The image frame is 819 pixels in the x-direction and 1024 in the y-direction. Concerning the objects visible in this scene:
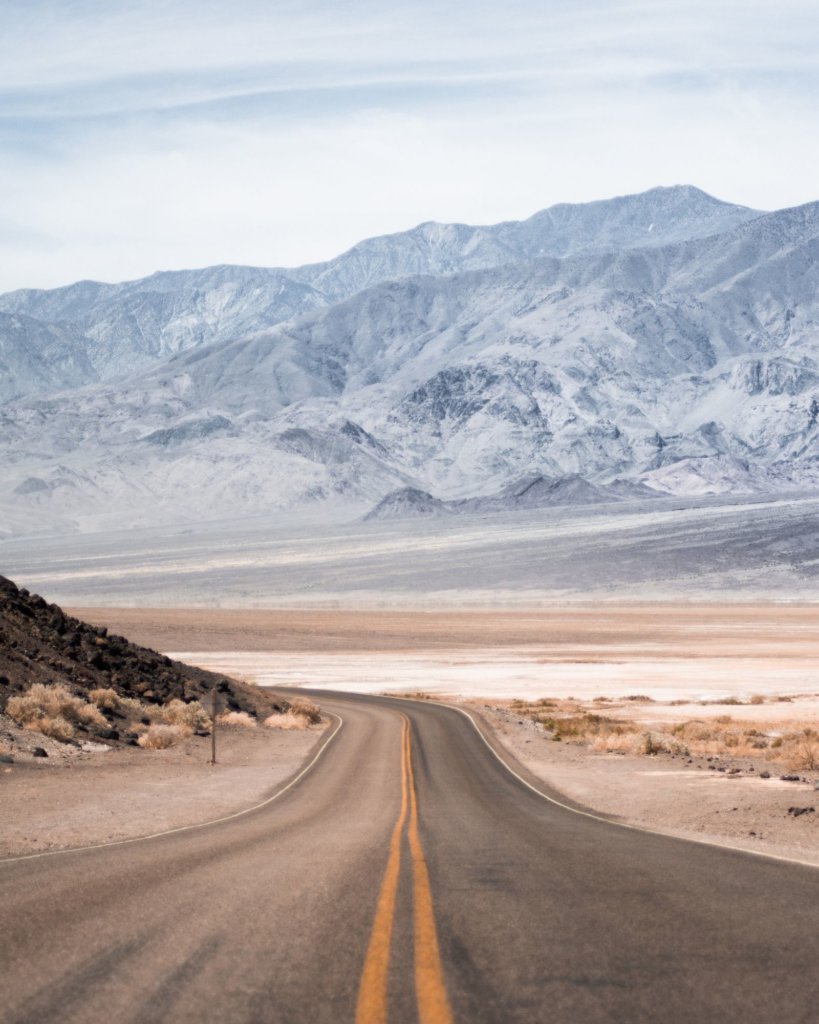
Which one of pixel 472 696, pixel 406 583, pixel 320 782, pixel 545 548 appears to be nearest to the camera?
pixel 320 782

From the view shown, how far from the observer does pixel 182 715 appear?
31.8 metres

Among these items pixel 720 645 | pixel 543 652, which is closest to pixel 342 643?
pixel 543 652

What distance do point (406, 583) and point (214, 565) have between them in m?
49.0

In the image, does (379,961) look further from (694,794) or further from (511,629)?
(511,629)

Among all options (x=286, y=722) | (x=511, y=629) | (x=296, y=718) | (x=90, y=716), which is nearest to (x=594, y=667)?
(x=511, y=629)

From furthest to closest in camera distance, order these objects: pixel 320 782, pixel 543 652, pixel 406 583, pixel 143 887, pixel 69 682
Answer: pixel 406 583 < pixel 543 652 < pixel 69 682 < pixel 320 782 < pixel 143 887

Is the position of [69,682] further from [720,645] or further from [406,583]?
[406,583]

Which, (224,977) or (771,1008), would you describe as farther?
(224,977)

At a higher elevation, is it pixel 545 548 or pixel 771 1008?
pixel 545 548

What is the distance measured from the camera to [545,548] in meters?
178

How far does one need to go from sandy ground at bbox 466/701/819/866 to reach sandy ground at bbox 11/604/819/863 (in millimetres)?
46

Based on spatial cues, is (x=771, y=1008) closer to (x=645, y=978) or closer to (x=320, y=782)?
(x=645, y=978)

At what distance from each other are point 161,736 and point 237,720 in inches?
313

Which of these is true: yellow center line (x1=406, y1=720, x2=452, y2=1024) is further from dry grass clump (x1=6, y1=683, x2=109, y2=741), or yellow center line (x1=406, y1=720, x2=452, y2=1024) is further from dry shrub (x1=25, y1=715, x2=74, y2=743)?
dry grass clump (x1=6, y1=683, x2=109, y2=741)
